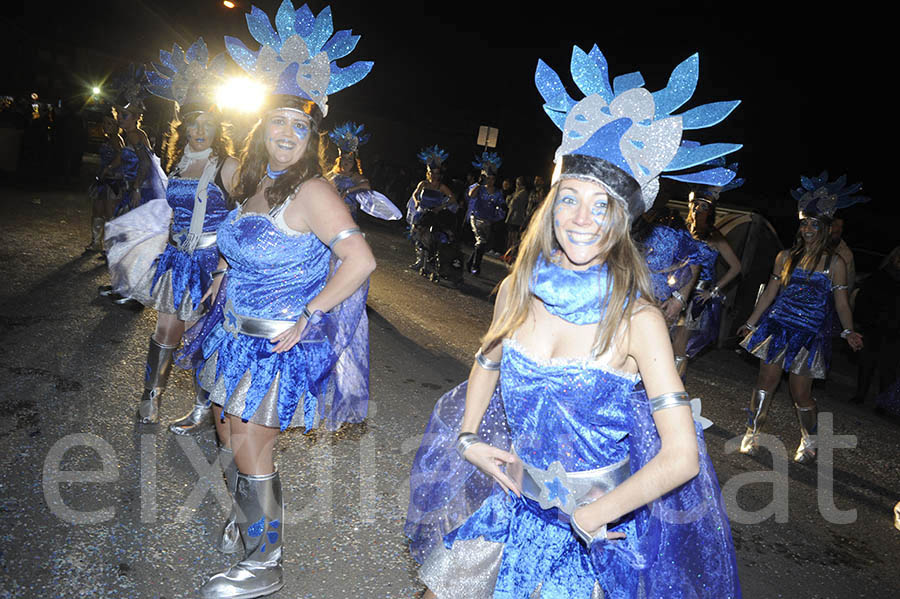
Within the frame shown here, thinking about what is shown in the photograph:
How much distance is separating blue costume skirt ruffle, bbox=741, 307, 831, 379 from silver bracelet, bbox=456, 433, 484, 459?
14.6 feet

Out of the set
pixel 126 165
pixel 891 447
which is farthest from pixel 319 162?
pixel 891 447

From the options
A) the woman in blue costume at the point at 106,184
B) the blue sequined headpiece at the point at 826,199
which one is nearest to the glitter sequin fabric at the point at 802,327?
the blue sequined headpiece at the point at 826,199

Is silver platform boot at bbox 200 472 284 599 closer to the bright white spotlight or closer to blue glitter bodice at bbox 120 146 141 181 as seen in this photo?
the bright white spotlight

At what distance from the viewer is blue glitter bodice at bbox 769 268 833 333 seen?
563 cm

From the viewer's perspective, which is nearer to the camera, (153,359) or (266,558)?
(266,558)

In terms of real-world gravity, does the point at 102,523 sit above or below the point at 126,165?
below

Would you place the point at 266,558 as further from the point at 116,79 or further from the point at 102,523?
the point at 116,79

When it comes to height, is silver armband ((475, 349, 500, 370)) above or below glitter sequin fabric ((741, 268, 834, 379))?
above

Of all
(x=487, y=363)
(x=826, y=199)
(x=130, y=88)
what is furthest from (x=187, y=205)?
(x=826, y=199)

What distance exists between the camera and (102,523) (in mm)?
3227

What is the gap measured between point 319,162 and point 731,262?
→ 5.04 metres

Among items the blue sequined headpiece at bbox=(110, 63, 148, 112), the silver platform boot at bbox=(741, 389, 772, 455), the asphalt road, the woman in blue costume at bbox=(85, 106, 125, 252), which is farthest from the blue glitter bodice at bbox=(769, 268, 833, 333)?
the woman in blue costume at bbox=(85, 106, 125, 252)

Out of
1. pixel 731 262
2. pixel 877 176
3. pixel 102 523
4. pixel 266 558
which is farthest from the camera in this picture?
pixel 877 176

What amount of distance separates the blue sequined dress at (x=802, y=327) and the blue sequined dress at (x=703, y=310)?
24.4 inches
